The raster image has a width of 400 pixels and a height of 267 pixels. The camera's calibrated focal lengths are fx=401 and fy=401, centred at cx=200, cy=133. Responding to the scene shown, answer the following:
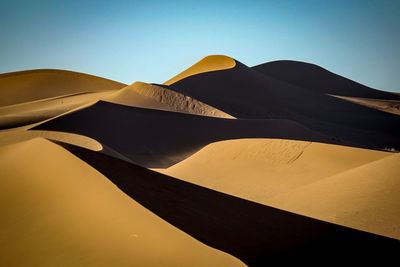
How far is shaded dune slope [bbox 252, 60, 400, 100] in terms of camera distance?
62031 mm

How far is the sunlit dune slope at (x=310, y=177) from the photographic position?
8391mm

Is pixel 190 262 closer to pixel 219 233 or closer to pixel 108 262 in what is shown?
pixel 108 262

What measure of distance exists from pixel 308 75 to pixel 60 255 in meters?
65.4

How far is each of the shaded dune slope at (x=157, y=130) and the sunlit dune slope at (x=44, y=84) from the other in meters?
35.9

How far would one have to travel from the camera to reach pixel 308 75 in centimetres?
6600

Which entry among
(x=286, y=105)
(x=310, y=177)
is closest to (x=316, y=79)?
(x=286, y=105)

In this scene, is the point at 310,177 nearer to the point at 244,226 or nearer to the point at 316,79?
the point at 244,226

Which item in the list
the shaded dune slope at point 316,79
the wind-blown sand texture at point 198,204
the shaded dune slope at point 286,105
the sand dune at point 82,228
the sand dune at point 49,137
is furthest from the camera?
the shaded dune slope at point 316,79

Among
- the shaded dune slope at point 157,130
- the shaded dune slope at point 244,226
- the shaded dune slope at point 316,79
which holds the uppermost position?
the shaded dune slope at point 316,79

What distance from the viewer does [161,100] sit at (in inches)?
1373

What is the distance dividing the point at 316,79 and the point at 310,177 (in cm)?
5511

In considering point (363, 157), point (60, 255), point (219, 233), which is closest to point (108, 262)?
point (60, 255)

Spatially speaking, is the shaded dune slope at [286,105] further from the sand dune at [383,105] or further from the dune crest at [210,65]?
the sand dune at [383,105]

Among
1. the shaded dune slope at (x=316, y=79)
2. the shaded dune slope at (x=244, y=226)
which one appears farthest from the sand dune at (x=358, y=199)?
the shaded dune slope at (x=316, y=79)
